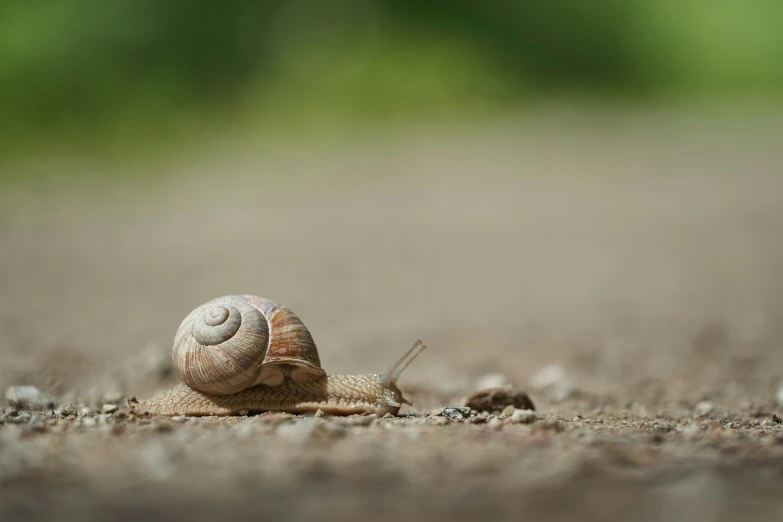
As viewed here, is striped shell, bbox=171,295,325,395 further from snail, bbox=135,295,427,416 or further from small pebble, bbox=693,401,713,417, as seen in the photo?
small pebble, bbox=693,401,713,417

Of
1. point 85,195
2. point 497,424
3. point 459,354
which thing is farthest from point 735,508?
point 85,195

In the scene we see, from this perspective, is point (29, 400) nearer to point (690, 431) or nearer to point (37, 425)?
point (37, 425)

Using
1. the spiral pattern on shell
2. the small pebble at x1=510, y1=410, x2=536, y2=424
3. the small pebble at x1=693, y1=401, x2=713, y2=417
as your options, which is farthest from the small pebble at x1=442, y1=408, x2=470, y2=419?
the small pebble at x1=693, y1=401, x2=713, y2=417

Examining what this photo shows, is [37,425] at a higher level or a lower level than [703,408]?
higher

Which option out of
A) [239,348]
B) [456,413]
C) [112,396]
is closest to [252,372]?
[239,348]

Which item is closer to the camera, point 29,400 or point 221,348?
point 221,348

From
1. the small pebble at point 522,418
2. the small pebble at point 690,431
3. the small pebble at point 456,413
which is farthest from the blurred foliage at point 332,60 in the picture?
the small pebble at point 522,418

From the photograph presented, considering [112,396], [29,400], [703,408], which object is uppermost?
[112,396]
